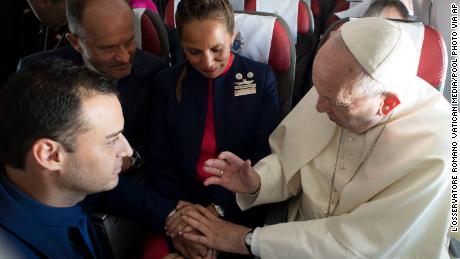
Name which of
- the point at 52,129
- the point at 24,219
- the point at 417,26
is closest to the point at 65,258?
the point at 24,219

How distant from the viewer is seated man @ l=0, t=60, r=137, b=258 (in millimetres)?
1095

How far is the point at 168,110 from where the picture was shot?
185 centimetres

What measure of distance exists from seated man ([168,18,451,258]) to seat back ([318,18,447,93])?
38cm

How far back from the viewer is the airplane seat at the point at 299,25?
2646mm

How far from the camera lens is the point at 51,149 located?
3.66 ft

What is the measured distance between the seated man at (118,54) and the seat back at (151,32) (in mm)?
225

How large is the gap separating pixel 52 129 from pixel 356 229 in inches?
41.3

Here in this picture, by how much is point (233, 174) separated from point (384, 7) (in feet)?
5.78

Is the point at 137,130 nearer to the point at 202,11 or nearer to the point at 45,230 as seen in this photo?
the point at 202,11

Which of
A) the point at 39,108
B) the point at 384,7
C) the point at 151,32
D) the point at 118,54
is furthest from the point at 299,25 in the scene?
the point at 39,108

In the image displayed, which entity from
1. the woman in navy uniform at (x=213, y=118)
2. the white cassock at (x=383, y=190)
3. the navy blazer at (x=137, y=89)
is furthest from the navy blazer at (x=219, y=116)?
the white cassock at (x=383, y=190)

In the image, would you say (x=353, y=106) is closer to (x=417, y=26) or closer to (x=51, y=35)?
(x=417, y=26)

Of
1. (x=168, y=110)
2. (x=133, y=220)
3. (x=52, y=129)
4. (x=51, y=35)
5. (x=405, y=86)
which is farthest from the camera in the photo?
(x=51, y=35)

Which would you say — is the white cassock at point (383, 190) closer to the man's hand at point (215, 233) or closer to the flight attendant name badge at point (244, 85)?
the man's hand at point (215, 233)
